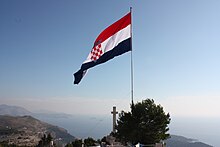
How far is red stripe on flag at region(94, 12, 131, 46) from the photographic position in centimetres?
1352

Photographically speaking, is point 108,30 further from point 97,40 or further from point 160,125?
point 160,125

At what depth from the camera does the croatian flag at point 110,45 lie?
13.2 meters

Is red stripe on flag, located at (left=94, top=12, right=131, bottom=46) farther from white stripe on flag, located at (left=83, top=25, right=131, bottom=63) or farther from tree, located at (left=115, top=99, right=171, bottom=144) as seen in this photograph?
tree, located at (left=115, top=99, right=171, bottom=144)

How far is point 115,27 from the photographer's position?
1359cm

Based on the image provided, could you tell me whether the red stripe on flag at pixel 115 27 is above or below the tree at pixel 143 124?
above

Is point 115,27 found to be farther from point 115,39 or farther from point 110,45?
point 110,45

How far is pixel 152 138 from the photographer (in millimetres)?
24391

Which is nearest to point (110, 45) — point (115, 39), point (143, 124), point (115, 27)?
point (115, 39)

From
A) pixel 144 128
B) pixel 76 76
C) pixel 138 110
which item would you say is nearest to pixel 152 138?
pixel 144 128

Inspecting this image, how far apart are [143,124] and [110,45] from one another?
1390 centimetres

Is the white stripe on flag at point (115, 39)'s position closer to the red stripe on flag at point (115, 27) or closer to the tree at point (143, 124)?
the red stripe on flag at point (115, 27)

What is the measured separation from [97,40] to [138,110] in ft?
44.5

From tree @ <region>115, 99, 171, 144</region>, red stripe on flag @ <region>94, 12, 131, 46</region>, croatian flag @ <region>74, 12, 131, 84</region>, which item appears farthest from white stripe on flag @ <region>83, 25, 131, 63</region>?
tree @ <region>115, 99, 171, 144</region>

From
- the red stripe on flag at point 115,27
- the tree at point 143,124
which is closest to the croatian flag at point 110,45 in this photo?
the red stripe on flag at point 115,27
